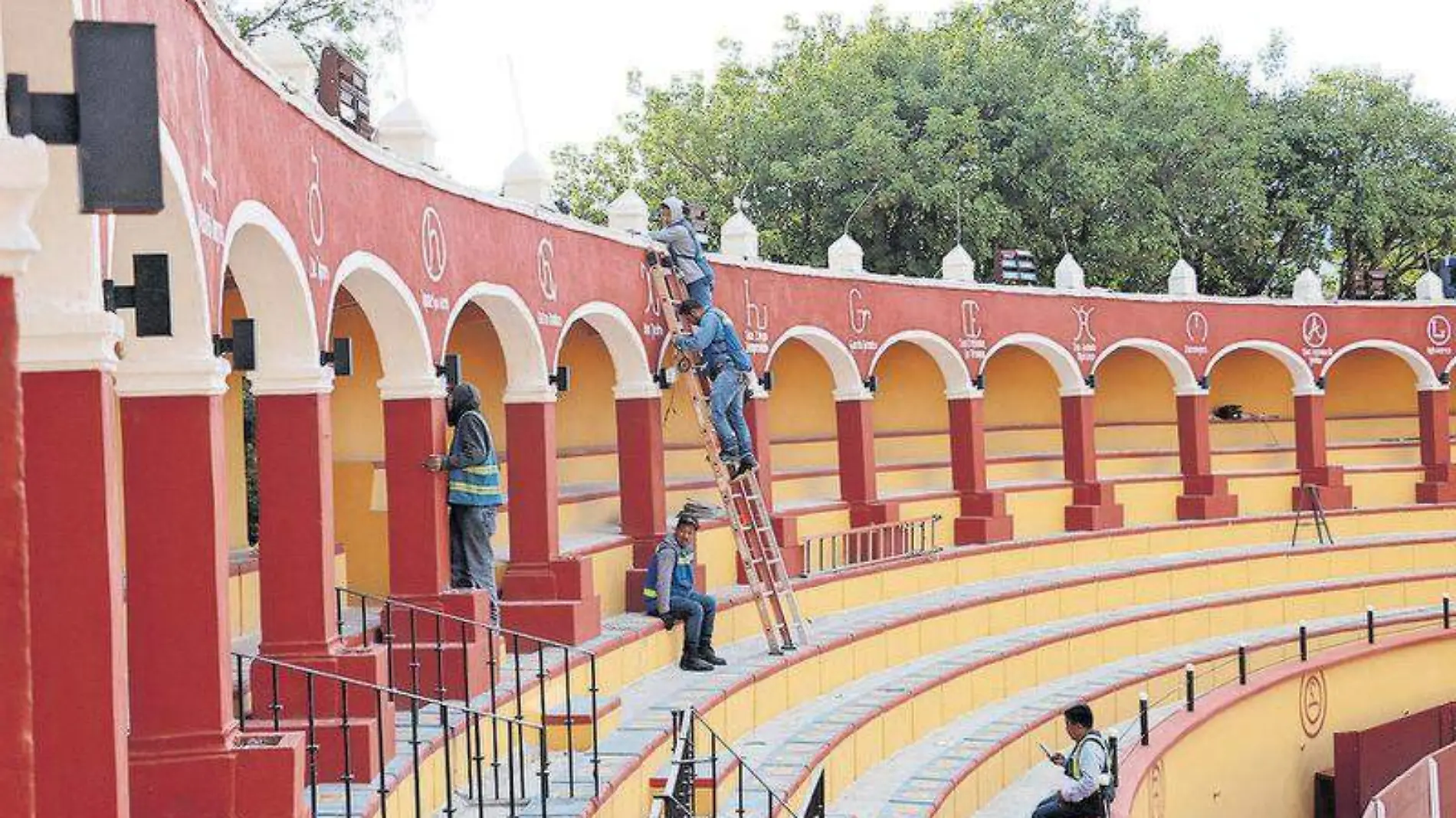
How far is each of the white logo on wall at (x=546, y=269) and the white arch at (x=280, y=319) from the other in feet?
14.3

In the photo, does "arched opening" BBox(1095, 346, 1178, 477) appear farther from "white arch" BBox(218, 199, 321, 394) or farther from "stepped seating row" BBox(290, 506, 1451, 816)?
"white arch" BBox(218, 199, 321, 394)

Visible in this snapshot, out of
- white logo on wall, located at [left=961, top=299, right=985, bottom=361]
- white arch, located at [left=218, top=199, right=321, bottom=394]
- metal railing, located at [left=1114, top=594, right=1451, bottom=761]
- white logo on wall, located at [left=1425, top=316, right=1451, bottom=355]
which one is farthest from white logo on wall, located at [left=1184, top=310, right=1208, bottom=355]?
white arch, located at [left=218, top=199, right=321, bottom=394]

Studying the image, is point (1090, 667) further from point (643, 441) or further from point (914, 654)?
point (643, 441)

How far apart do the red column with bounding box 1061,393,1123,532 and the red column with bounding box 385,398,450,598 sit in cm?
1311

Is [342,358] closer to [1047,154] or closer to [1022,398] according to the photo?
[1022,398]

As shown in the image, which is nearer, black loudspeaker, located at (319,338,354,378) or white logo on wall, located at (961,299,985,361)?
black loudspeaker, located at (319,338,354,378)

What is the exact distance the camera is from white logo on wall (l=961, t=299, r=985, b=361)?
74.0ft

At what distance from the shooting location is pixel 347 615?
40.9 feet

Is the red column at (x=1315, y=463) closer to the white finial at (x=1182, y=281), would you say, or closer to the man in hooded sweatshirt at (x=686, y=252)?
the white finial at (x=1182, y=281)

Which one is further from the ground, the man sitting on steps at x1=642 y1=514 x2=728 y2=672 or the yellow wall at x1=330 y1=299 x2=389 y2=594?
the yellow wall at x1=330 y1=299 x2=389 y2=594

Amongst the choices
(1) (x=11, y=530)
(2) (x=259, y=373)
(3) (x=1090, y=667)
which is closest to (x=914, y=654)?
(3) (x=1090, y=667)

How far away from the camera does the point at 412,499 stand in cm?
1152

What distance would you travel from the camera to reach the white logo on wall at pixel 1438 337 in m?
26.6

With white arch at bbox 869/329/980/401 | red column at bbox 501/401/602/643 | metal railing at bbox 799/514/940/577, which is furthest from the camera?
white arch at bbox 869/329/980/401
